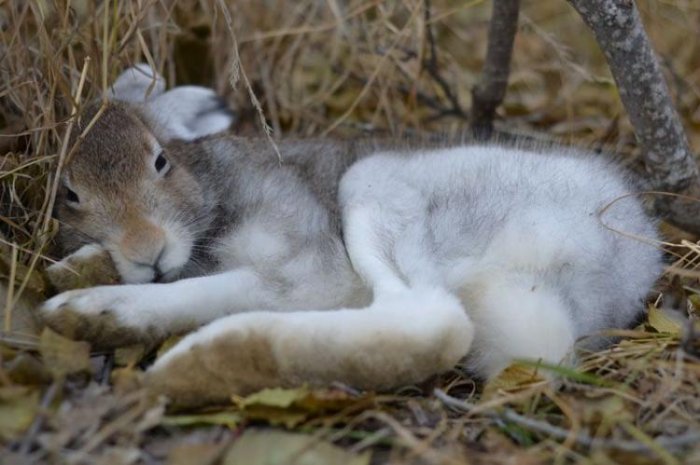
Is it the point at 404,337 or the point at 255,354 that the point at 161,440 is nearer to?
the point at 255,354

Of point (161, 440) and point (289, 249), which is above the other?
point (289, 249)

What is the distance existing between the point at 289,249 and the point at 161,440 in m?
0.99

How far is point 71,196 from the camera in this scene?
3.51m

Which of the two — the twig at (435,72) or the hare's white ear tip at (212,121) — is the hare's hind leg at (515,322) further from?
the twig at (435,72)

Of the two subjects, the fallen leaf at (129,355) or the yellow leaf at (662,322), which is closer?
the fallen leaf at (129,355)

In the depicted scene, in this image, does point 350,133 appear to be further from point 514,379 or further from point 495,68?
point 514,379

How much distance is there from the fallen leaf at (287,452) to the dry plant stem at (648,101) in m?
2.07

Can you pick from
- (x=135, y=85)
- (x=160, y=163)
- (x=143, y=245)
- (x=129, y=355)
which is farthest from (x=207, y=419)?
(x=135, y=85)

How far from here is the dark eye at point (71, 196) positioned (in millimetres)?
3477

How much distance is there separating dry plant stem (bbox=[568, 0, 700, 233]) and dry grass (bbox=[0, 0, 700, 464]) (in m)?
0.23

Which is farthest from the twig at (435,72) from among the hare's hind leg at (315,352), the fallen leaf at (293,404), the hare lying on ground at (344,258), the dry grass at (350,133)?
the fallen leaf at (293,404)

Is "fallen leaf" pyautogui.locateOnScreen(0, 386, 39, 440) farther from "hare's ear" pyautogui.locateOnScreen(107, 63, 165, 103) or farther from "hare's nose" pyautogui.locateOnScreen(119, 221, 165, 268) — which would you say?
"hare's ear" pyautogui.locateOnScreen(107, 63, 165, 103)

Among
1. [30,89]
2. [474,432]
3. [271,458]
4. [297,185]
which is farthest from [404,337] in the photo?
[30,89]

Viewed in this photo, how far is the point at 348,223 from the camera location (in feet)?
11.5
